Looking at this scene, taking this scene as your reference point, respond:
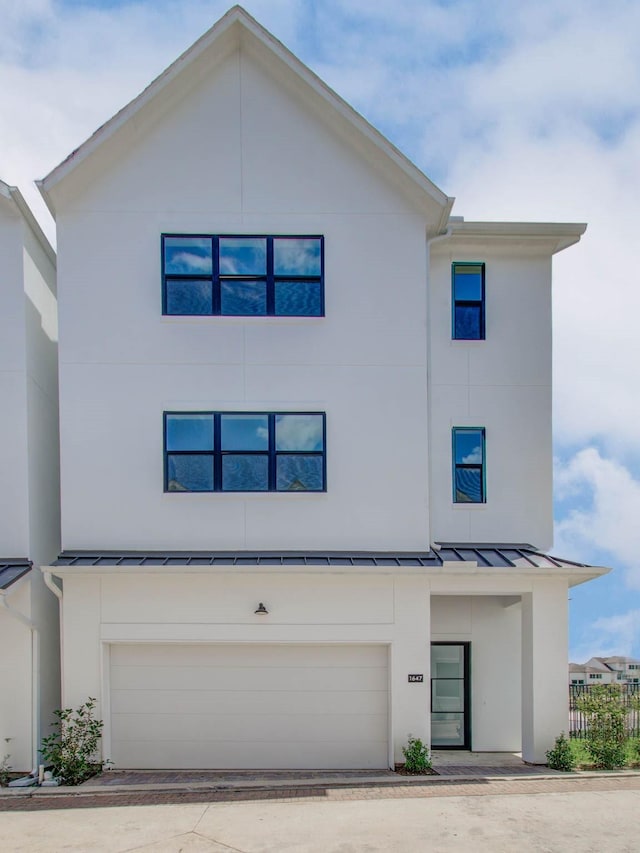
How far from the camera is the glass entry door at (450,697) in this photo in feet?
40.2

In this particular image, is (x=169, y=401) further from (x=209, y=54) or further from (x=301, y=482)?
(x=209, y=54)

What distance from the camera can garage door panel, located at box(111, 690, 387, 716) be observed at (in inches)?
426

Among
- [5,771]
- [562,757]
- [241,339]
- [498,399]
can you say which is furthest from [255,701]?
[498,399]

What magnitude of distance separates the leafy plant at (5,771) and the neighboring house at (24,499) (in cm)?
6

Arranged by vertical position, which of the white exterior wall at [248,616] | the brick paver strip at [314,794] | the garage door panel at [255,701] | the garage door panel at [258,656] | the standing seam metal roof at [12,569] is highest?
the standing seam metal roof at [12,569]

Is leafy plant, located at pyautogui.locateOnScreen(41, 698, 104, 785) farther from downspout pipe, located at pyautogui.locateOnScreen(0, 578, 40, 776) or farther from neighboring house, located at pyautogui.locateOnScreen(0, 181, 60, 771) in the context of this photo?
neighboring house, located at pyautogui.locateOnScreen(0, 181, 60, 771)

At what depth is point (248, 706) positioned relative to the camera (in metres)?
10.8

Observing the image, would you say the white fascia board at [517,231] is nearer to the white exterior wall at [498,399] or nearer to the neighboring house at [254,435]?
the white exterior wall at [498,399]

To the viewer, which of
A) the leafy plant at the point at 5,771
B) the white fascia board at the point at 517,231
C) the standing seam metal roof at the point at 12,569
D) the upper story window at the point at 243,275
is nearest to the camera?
the leafy plant at the point at 5,771

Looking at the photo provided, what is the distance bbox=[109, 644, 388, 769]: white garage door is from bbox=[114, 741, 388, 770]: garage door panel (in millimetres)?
16

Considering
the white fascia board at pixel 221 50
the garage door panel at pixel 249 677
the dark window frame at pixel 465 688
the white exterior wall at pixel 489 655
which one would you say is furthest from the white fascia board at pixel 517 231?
the garage door panel at pixel 249 677

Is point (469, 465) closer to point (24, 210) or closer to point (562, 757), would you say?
point (562, 757)

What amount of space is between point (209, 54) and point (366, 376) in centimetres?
603

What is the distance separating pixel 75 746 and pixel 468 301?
1023cm
